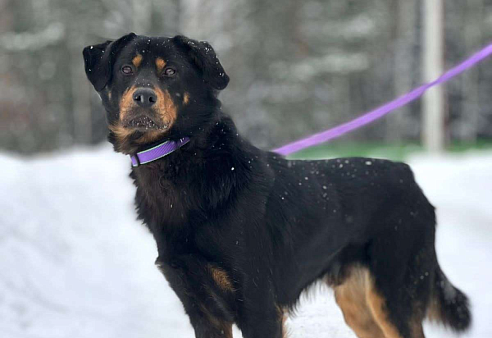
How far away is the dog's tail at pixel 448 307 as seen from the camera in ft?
13.5

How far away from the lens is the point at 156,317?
18.3 feet

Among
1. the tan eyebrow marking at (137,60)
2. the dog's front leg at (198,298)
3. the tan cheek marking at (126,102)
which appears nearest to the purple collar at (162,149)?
the tan cheek marking at (126,102)

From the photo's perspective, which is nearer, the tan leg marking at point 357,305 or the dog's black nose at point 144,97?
the dog's black nose at point 144,97

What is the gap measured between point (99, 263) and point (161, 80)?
4137mm

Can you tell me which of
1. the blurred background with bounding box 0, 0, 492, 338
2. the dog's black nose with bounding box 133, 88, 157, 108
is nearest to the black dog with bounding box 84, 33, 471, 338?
the dog's black nose with bounding box 133, 88, 157, 108

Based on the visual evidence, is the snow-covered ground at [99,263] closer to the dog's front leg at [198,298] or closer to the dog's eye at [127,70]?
the dog's front leg at [198,298]

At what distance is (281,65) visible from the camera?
33.8m

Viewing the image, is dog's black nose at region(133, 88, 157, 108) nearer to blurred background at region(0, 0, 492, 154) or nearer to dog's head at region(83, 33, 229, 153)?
dog's head at region(83, 33, 229, 153)

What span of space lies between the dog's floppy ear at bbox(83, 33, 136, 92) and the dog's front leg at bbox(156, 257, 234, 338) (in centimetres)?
110

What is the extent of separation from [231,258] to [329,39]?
110ft

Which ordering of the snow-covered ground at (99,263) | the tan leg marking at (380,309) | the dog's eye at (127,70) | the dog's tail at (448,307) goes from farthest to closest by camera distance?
1. the snow-covered ground at (99,263)
2. the dog's tail at (448,307)
3. the tan leg marking at (380,309)
4. the dog's eye at (127,70)

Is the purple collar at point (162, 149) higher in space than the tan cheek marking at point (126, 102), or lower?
lower

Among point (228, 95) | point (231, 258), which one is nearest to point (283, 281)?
point (231, 258)

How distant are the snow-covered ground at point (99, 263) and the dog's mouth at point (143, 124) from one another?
1503 mm
